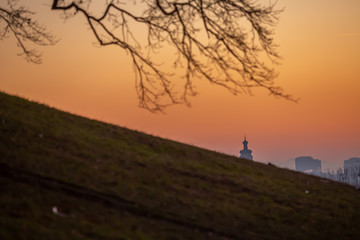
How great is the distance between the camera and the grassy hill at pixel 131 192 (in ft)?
34.7

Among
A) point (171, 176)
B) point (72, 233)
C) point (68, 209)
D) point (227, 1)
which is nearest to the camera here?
point (72, 233)

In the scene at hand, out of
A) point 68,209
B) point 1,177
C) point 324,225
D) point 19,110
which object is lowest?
point 324,225

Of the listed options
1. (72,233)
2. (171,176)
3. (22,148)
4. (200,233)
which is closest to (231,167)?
(171,176)

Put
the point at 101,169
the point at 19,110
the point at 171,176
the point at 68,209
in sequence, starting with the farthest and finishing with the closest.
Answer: the point at 19,110 < the point at 171,176 < the point at 101,169 < the point at 68,209

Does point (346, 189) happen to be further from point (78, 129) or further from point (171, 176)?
point (78, 129)

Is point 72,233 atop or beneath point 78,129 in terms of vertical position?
beneath

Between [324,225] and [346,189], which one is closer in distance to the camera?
[324,225]

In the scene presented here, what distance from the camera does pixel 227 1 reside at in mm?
16297

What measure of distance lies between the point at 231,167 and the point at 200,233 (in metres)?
6.86

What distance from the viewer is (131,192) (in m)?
12.5

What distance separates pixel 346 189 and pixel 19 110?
15897mm

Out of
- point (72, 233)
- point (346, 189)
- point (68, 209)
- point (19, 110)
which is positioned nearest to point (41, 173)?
point (68, 209)

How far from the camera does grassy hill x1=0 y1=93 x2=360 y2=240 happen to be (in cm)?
1057

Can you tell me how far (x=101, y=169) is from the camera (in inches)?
533
